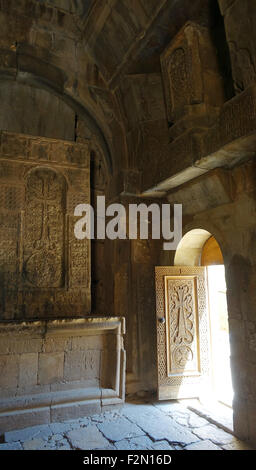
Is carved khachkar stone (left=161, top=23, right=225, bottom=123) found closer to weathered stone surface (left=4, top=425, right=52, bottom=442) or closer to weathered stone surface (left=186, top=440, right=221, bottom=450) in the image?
weathered stone surface (left=186, top=440, right=221, bottom=450)

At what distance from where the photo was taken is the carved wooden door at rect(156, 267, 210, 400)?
4355 mm

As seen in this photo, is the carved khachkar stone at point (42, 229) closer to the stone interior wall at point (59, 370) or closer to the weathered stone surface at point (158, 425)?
the stone interior wall at point (59, 370)

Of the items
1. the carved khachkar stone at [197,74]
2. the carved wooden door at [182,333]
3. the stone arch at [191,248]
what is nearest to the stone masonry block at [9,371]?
the carved wooden door at [182,333]

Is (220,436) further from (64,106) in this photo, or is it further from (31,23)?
(31,23)

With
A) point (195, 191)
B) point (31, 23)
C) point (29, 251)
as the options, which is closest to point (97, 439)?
point (29, 251)

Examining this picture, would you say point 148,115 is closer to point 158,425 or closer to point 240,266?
point 240,266

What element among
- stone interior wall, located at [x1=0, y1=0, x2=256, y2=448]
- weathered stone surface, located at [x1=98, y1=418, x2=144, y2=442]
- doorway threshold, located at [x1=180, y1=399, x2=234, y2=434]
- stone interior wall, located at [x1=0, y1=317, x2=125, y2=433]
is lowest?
doorway threshold, located at [x1=180, y1=399, x2=234, y2=434]

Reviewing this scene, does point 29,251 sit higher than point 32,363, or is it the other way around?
point 29,251

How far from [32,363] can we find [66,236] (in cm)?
175

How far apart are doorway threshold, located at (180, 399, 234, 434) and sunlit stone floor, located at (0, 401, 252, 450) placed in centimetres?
4

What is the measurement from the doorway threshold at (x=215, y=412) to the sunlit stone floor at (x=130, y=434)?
36 mm

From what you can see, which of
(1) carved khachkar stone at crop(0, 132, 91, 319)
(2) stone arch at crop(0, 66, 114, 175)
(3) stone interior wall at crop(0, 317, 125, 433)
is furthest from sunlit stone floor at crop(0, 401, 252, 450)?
(2) stone arch at crop(0, 66, 114, 175)

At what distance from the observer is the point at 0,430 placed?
342cm

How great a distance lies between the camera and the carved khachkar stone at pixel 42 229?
173 inches
